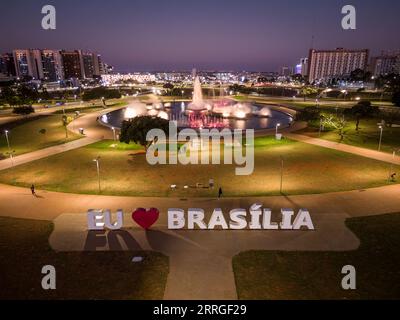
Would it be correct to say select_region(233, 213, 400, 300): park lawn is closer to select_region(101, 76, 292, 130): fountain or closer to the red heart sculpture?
the red heart sculpture

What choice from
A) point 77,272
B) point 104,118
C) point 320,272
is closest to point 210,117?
point 104,118

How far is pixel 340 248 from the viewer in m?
22.7

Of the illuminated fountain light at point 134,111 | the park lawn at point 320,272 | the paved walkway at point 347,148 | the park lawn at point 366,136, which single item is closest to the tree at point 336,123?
the park lawn at point 366,136

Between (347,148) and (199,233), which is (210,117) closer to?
(347,148)

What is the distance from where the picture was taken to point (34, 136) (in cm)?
6638

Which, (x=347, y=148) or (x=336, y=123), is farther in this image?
(x=336, y=123)

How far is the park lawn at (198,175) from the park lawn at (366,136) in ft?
28.2

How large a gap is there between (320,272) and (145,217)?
531 inches

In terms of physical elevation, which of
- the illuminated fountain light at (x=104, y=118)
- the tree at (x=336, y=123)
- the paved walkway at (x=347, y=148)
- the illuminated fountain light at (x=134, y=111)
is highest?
the tree at (x=336, y=123)

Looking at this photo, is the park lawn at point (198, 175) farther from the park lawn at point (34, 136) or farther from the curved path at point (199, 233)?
the park lawn at point (34, 136)

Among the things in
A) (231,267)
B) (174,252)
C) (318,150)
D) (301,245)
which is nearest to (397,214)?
(301,245)

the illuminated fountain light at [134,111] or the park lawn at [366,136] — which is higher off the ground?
the illuminated fountain light at [134,111]

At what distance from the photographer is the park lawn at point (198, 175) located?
113ft

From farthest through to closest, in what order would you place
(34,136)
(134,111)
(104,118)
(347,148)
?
(134,111)
(104,118)
(34,136)
(347,148)
